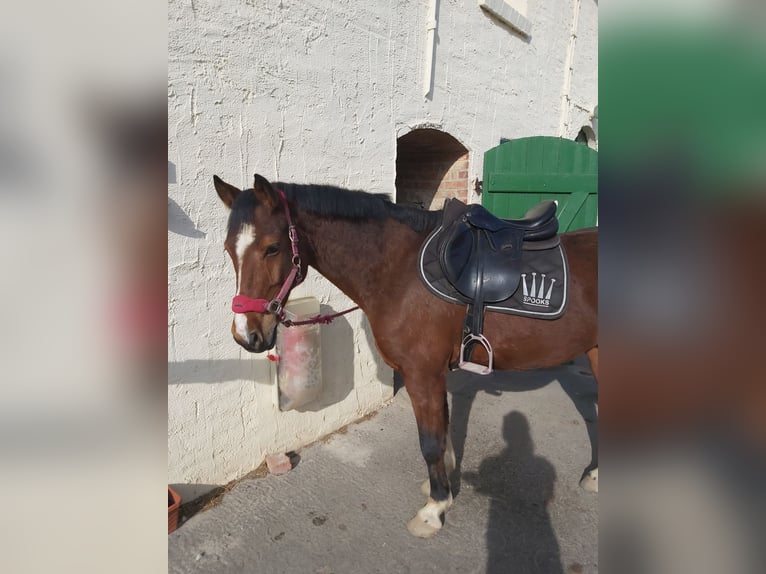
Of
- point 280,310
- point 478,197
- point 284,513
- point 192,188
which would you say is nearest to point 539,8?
point 478,197

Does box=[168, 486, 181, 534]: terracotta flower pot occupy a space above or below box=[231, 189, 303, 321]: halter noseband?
below

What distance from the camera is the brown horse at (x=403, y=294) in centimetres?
192

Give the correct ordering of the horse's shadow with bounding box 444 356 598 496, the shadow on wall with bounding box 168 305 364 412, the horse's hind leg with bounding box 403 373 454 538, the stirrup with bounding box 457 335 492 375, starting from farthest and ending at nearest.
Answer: the horse's shadow with bounding box 444 356 598 496 < the shadow on wall with bounding box 168 305 364 412 < the horse's hind leg with bounding box 403 373 454 538 < the stirrup with bounding box 457 335 492 375

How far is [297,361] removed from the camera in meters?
2.72

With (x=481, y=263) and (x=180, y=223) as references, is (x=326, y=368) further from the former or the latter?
(x=481, y=263)

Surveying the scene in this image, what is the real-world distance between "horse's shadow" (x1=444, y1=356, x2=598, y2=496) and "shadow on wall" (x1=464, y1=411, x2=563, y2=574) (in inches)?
13.1

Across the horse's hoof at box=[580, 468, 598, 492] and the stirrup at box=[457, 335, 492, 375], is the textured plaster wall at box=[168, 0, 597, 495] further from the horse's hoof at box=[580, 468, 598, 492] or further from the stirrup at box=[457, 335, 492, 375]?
the horse's hoof at box=[580, 468, 598, 492]

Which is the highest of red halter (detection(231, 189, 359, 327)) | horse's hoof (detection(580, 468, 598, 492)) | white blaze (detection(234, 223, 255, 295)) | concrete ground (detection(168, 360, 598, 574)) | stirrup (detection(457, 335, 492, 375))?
white blaze (detection(234, 223, 255, 295))

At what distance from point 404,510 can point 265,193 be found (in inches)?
77.8

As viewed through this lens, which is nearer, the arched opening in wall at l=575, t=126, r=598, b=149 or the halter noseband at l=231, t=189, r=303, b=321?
the halter noseband at l=231, t=189, r=303, b=321

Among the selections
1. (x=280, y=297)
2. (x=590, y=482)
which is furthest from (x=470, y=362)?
(x=590, y=482)

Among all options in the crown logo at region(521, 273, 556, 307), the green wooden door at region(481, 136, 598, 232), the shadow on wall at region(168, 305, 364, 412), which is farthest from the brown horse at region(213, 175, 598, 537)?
the green wooden door at region(481, 136, 598, 232)

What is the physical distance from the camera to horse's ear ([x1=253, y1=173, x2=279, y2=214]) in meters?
1.81
